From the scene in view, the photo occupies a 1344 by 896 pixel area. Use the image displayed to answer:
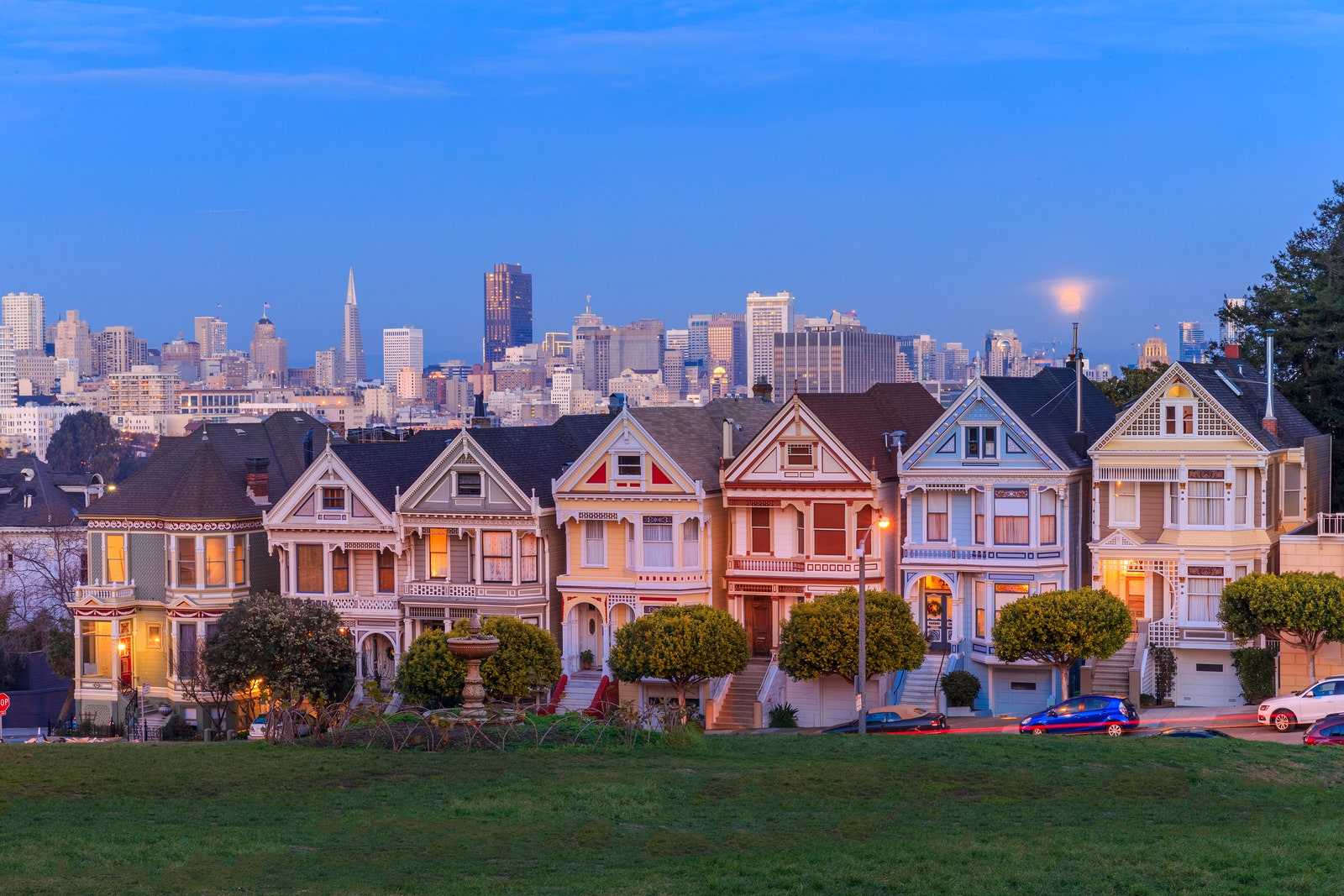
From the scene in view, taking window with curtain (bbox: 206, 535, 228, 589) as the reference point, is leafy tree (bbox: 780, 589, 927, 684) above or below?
below

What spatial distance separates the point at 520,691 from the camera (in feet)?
166

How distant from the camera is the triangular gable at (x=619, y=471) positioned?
55.1 metres

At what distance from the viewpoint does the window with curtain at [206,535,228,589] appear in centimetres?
6056

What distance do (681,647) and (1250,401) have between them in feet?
65.4

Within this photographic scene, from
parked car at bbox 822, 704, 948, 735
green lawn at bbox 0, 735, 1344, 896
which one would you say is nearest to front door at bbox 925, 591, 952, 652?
parked car at bbox 822, 704, 948, 735

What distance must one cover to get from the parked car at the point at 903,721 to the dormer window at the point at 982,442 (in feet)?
30.8

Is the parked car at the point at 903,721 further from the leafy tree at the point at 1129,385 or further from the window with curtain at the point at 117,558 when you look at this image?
the leafy tree at the point at 1129,385

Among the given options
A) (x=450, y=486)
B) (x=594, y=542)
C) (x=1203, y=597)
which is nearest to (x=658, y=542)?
(x=594, y=542)

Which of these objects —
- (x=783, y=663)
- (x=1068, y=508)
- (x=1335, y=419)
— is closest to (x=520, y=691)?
(x=783, y=663)

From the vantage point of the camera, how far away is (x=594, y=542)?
56688 mm

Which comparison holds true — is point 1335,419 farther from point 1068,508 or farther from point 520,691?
point 520,691

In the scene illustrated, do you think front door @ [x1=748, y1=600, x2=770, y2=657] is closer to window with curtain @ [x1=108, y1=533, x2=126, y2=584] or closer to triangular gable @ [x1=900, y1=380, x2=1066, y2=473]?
triangular gable @ [x1=900, y1=380, x2=1066, y2=473]

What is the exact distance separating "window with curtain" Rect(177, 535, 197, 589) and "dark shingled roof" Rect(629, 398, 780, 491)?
53.8 feet

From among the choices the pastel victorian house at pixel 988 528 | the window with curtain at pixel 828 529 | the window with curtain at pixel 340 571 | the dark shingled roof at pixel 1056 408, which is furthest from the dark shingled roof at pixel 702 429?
the window with curtain at pixel 340 571
